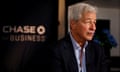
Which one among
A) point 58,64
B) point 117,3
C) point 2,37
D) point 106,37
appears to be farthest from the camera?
point 117,3

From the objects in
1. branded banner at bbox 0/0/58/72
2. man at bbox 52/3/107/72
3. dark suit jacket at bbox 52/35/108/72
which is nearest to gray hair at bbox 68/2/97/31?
man at bbox 52/3/107/72

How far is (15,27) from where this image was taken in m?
2.74

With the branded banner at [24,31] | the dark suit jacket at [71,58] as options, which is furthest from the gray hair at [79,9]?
the branded banner at [24,31]

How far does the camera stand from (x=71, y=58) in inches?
55.6

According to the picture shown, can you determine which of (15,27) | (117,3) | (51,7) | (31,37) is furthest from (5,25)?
(117,3)

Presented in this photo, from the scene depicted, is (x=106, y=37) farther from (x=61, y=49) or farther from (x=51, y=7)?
(x=61, y=49)

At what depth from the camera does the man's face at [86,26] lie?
4.55ft

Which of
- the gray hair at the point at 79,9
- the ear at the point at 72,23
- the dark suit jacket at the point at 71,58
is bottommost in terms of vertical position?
the dark suit jacket at the point at 71,58

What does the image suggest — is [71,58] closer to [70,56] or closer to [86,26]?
[70,56]

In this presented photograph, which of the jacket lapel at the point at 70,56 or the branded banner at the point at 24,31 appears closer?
the jacket lapel at the point at 70,56

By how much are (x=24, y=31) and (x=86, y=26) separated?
4.68 feet

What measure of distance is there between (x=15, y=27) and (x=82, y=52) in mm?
1407

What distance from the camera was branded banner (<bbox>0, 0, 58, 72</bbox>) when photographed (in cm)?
273

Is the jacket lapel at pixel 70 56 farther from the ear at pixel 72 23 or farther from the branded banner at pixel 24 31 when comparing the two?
the branded banner at pixel 24 31
